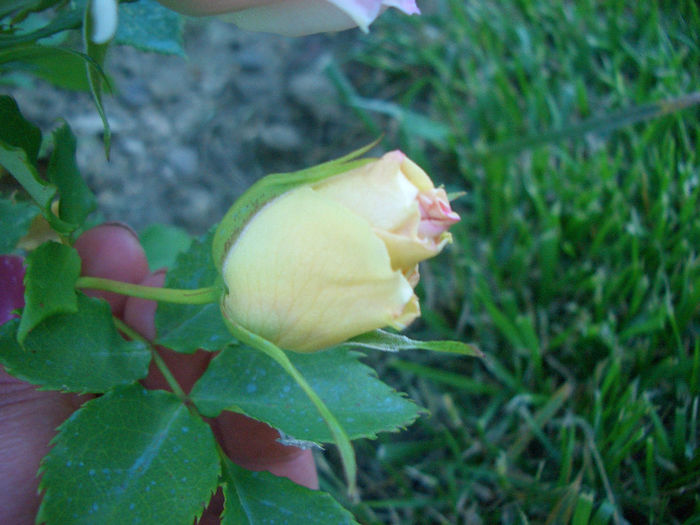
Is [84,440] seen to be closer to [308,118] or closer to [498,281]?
[498,281]

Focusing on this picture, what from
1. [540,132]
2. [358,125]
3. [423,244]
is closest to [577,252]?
[540,132]

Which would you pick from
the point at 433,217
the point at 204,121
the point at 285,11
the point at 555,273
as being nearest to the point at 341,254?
the point at 433,217

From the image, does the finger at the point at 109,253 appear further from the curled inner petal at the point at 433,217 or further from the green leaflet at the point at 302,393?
the curled inner petal at the point at 433,217

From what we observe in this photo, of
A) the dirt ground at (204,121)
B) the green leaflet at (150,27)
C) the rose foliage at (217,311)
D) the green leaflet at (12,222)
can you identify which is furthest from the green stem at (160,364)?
the dirt ground at (204,121)

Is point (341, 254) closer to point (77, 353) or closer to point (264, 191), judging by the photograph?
point (264, 191)

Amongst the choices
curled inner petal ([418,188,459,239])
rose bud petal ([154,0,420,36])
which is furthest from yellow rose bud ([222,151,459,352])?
rose bud petal ([154,0,420,36])

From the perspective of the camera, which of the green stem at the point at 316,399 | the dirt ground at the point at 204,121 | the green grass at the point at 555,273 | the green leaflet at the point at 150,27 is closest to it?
the green stem at the point at 316,399

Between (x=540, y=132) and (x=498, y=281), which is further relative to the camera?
(x=540, y=132)
